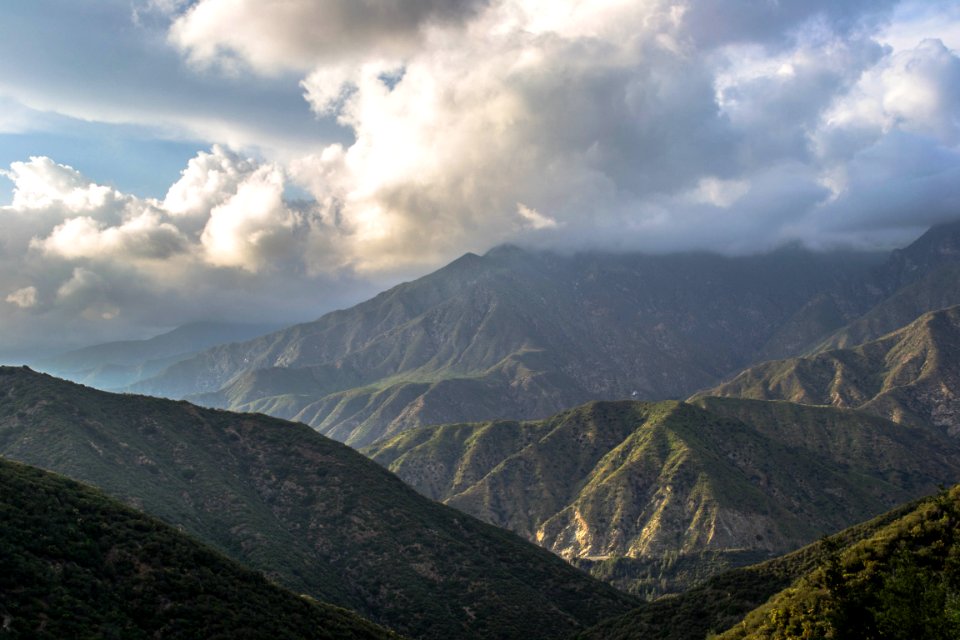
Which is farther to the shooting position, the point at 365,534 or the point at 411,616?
the point at 365,534

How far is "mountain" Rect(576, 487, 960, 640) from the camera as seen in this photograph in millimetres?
69000

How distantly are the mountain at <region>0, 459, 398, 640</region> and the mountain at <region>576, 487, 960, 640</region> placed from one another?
5675cm

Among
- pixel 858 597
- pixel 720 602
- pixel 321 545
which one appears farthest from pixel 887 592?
pixel 321 545

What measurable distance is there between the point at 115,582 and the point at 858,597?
85.3 metres

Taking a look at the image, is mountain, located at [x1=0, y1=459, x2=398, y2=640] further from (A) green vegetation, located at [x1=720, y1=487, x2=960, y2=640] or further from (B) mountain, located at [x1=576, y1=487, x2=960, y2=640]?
(A) green vegetation, located at [x1=720, y1=487, x2=960, y2=640]

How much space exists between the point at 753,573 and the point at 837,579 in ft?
229

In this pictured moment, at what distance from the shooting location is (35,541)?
84312mm

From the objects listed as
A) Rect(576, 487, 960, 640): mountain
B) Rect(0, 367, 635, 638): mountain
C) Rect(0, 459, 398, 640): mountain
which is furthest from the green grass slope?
Rect(0, 459, 398, 640): mountain

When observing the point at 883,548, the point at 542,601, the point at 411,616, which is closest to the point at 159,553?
the point at 411,616

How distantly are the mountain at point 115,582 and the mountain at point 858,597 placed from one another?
2234 inches

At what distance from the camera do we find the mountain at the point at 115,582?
74938mm

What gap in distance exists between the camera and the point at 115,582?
86.0 metres

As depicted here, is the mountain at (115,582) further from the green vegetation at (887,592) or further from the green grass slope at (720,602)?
the green vegetation at (887,592)

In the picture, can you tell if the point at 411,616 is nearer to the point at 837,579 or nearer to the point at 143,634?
the point at 143,634
